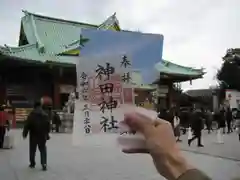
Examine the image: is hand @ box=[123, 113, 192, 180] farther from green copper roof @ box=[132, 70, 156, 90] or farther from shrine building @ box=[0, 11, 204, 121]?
shrine building @ box=[0, 11, 204, 121]

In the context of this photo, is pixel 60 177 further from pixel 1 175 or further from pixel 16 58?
pixel 16 58

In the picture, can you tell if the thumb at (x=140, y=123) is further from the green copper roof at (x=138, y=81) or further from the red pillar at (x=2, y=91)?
the red pillar at (x=2, y=91)

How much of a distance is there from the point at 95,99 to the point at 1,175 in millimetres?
6486

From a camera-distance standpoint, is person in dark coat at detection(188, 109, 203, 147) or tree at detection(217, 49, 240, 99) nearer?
person in dark coat at detection(188, 109, 203, 147)

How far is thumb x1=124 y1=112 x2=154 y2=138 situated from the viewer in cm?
159

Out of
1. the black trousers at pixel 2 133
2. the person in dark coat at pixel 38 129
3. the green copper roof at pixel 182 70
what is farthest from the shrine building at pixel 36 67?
the person in dark coat at pixel 38 129

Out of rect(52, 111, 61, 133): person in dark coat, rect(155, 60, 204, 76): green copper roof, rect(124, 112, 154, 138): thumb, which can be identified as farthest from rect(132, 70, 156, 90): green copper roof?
rect(155, 60, 204, 76): green copper roof

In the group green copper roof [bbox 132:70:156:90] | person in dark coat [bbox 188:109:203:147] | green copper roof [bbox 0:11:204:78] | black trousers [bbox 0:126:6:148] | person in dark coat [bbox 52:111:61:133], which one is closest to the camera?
green copper roof [bbox 132:70:156:90]

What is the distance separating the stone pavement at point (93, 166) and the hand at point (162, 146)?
17.7ft

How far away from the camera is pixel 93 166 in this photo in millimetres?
10188

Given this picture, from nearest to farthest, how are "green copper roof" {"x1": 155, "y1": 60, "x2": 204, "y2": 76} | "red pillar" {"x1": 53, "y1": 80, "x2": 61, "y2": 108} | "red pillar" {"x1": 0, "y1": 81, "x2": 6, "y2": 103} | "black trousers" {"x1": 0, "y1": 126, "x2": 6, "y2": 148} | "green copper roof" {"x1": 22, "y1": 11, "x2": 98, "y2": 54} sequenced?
"black trousers" {"x1": 0, "y1": 126, "x2": 6, "y2": 148}
"red pillar" {"x1": 0, "y1": 81, "x2": 6, "y2": 103}
"red pillar" {"x1": 53, "y1": 80, "x2": 61, "y2": 108}
"green copper roof" {"x1": 22, "y1": 11, "x2": 98, "y2": 54}
"green copper roof" {"x1": 155, "y1": 60, "x2": 204, "y2": 76}

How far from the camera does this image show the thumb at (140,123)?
1.59 meters

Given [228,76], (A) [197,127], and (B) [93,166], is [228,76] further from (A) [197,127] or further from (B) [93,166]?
(B) [93,166]

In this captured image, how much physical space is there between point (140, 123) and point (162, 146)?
Answer: 0.42 ft
